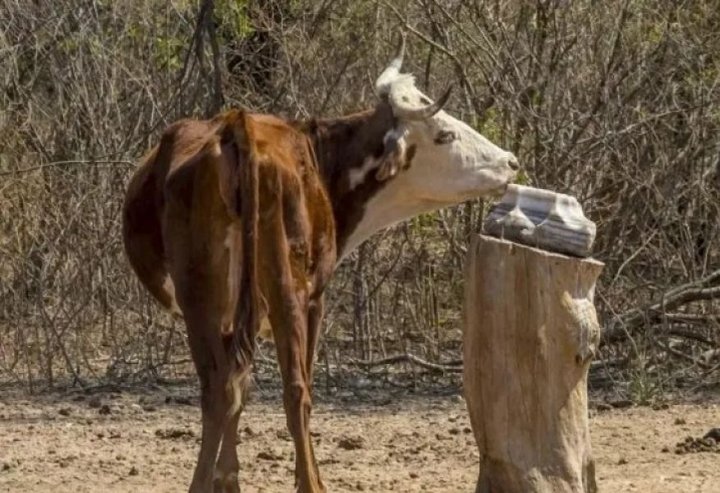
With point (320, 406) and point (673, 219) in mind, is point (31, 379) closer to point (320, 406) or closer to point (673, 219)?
point (320, 406)

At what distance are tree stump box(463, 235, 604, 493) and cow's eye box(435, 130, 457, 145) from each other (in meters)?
2.05

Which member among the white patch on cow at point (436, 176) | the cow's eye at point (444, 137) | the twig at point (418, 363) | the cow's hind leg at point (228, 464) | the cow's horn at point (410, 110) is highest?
the cow's horn at point (410, 110)

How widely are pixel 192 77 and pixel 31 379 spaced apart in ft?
8.06

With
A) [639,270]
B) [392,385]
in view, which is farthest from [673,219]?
[392,385]

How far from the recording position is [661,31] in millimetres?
11594

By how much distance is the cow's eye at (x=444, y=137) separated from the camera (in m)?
9.21

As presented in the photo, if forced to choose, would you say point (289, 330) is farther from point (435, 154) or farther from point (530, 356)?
point (435, 154)

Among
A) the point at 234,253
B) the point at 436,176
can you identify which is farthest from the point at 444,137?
the point at 234,253

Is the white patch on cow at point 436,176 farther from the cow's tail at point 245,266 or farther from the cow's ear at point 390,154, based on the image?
the cow's tail at point 245,266

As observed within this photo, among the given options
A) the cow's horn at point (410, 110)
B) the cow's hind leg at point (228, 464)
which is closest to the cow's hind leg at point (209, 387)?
the cow's hind leg at point (228, 464)

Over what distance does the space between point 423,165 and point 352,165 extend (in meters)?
0.46

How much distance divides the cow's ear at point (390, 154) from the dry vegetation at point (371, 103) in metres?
2.39

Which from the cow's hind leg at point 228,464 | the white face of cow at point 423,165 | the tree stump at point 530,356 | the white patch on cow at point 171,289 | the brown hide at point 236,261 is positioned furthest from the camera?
the white face of cow at point 423,165

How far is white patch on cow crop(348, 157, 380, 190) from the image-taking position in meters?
9.00
